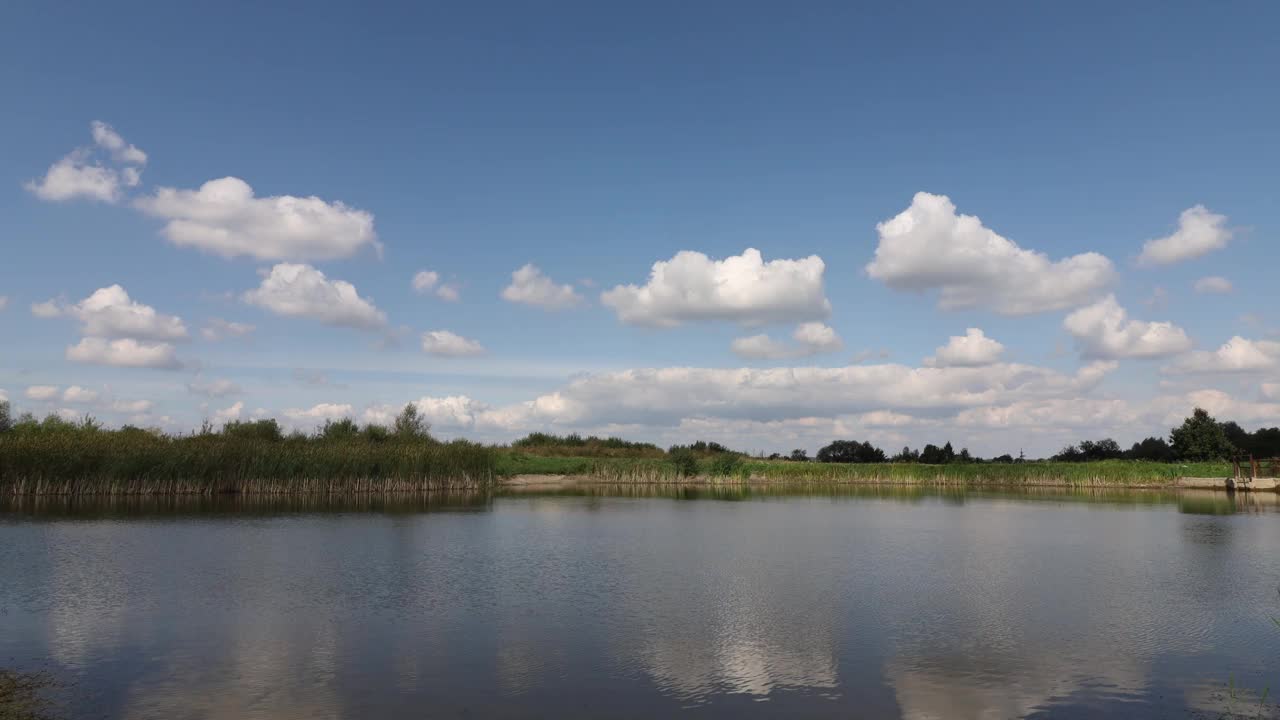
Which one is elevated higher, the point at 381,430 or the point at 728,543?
the point at 381,430

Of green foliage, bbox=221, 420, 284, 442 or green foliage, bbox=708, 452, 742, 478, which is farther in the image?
green foliage, bbox=708, 452, 742, 478

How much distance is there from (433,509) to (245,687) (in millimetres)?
31530

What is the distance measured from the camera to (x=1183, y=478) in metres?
76.1

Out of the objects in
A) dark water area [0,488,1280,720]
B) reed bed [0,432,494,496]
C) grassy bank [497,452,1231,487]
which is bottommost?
dark water area [0,488,1280,720]

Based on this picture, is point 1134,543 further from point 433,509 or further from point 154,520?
point 154,520

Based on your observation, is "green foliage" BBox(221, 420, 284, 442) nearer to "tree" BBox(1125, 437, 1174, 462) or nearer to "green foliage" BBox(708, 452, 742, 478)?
"green foliage" BBox(708, 452, 742, 478)

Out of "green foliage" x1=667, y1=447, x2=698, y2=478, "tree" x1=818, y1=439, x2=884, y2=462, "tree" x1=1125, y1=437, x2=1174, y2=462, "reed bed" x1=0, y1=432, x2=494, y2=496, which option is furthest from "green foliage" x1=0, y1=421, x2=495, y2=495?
"tree" x1=1125, y1=437, x2=1174, y2=462

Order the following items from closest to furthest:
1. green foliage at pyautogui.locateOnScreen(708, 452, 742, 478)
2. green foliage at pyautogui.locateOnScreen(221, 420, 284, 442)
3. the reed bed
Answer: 1. the reed bed
2. green foliage at pyautogui.locateOnScreen(221, 420, 284, 442)
3. green foliage at pyautogui.locateOnScreen(708, 452, 742, 478)

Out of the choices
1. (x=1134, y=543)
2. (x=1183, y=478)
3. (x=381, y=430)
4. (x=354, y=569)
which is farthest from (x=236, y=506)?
(x=1183, y=478)

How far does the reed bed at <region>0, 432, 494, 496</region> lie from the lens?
42.3m

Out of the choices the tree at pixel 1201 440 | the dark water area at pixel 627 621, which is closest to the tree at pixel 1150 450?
the tree at pixel 1201 440

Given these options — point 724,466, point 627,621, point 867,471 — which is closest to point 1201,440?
point 867,471

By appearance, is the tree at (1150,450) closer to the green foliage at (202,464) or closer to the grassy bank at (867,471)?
the grassy bank at (867,471)

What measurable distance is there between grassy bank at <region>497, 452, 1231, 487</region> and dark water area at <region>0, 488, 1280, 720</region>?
156 feet
